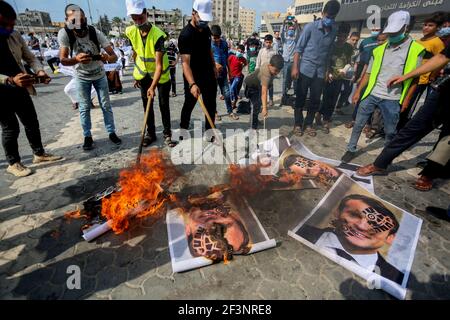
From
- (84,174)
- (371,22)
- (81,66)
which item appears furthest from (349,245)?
(371,22)

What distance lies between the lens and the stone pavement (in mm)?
2111

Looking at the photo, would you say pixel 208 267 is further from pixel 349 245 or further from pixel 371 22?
pixel 371 22

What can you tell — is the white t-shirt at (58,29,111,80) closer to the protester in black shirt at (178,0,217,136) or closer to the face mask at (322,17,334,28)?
the protester in black shirt at (178,0,217,136)

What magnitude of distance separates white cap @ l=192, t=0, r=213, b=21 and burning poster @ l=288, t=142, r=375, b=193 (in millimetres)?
2768

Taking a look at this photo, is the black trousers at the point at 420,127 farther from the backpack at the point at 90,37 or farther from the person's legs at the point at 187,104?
the backpack at the point at 90,37

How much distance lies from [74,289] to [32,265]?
1.98 feet

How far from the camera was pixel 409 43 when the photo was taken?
3406mm

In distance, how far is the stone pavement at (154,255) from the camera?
211 cm

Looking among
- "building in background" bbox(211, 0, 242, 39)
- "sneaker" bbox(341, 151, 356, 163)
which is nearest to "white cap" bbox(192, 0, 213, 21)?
"sneaker" bbox(341, 151, 356, 163)

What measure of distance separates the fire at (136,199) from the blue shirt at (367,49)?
5.58 meters

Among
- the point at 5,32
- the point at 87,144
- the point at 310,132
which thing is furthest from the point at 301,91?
the point at 5,32

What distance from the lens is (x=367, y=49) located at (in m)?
5.68

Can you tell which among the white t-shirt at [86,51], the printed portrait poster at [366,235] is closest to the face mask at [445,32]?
the printed portrait poster at [366,235]
